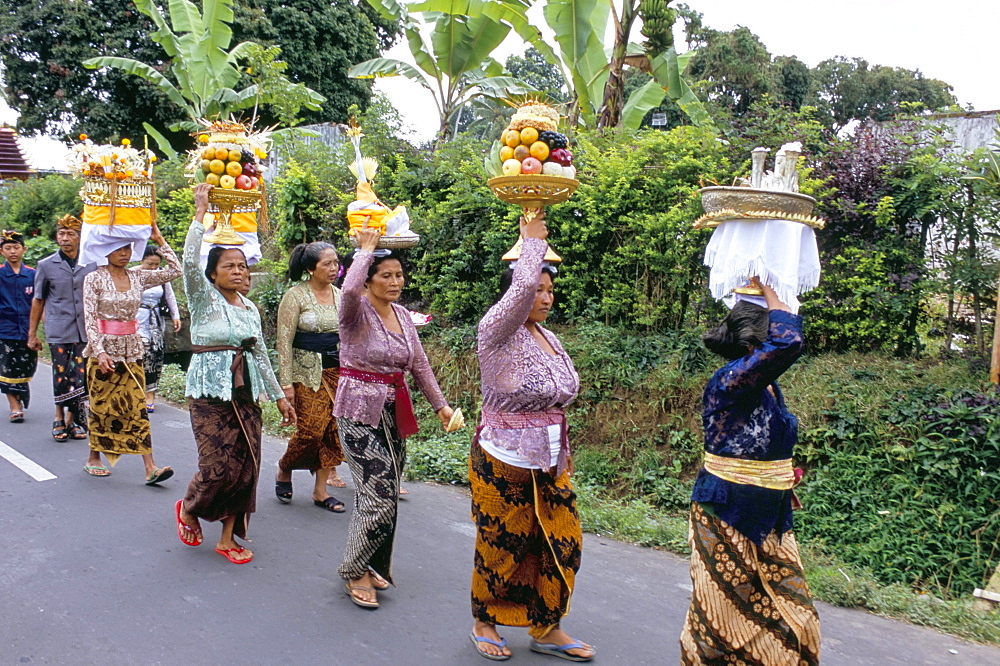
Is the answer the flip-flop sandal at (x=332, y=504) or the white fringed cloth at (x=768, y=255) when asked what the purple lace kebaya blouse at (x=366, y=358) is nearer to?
the flip-flop sandal at (x=332, y=504)

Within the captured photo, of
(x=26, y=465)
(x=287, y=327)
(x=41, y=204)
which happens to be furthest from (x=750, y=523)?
(x=41, y=204)

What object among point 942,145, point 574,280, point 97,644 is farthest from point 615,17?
point 97,644

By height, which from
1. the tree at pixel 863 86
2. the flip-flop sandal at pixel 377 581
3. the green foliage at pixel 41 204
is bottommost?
the flip-flop sandal at pixel 377 581

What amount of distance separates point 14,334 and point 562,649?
779cm

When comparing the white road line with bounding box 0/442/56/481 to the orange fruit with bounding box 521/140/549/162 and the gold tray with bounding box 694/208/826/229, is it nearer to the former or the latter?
the orange fruit with bounding box 521/140/549/162

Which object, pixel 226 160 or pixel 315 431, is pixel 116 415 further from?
pixel 226 160

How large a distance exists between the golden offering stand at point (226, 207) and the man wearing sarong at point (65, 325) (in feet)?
11.6

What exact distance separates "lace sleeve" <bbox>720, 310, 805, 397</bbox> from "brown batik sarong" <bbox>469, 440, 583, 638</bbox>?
1.10 metres

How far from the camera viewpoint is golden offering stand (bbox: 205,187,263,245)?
478cm

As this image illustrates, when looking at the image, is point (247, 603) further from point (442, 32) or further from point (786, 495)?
point (442, 32)

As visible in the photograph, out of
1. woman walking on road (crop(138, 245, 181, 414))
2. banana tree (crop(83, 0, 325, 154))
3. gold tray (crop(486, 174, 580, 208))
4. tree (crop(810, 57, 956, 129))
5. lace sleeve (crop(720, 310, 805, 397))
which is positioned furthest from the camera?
tree (crop(810, 57, 956, 129))

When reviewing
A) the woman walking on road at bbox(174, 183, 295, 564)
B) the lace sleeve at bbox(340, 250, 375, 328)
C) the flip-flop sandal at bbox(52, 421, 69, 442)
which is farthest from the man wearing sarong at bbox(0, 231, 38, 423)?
the lace sleeve at bbox(340, 250, 375, 328)

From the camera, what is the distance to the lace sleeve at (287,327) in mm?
5680

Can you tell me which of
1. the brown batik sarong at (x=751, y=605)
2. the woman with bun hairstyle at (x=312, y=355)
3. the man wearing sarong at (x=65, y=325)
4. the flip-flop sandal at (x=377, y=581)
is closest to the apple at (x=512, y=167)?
the brown batik sarong at (x=751, y=605)
